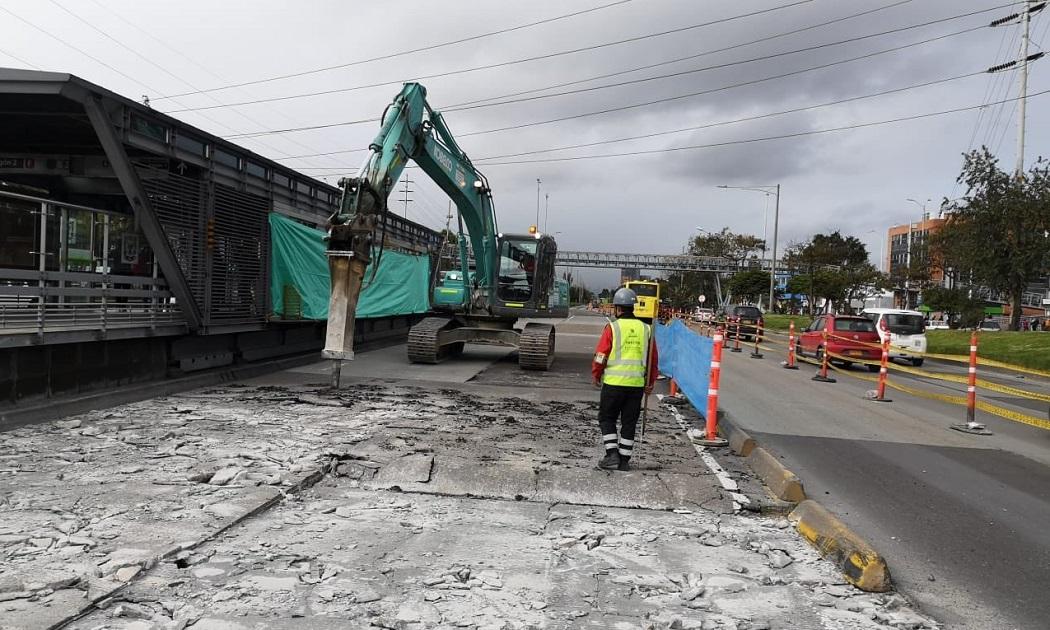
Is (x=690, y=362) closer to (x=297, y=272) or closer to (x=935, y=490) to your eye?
(x=935, y=490)

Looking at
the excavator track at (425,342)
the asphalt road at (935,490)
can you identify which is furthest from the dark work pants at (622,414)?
the excavator track at (425,342)

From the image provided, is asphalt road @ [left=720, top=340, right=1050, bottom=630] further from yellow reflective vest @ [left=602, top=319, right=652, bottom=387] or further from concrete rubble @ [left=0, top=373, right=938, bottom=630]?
yellow reflective vest @ [left=602, top=319, right=652, bottom=387]

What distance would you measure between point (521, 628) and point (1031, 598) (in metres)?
3.23

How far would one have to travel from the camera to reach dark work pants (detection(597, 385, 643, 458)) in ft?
22.1

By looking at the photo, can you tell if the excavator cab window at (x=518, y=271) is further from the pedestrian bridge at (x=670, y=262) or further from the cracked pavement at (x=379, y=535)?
the pedestrian bridge at (x=670, y=262)

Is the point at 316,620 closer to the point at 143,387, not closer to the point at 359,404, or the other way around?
the point at 359,404

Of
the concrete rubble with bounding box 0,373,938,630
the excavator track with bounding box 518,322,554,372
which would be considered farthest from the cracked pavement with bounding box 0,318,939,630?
the excavator track with bounding box 518,322,554,372

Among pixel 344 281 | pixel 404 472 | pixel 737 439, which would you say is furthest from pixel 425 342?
pixel 404 472

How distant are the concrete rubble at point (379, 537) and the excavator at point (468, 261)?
14.7 feet

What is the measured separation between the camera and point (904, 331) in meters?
22.4

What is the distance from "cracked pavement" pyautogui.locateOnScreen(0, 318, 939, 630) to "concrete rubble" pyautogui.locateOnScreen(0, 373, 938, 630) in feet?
0.05

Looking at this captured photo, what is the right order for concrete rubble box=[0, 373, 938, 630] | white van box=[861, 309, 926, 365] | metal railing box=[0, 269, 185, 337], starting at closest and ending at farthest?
concrete rubble box=[0, 373, 938, 630], metal railing box=[0, 269, 185, 337], white van box=[861, 309, 926, 365]

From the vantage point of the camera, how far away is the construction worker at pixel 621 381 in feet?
22.1

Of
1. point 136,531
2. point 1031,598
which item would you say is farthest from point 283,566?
point 1031,598
